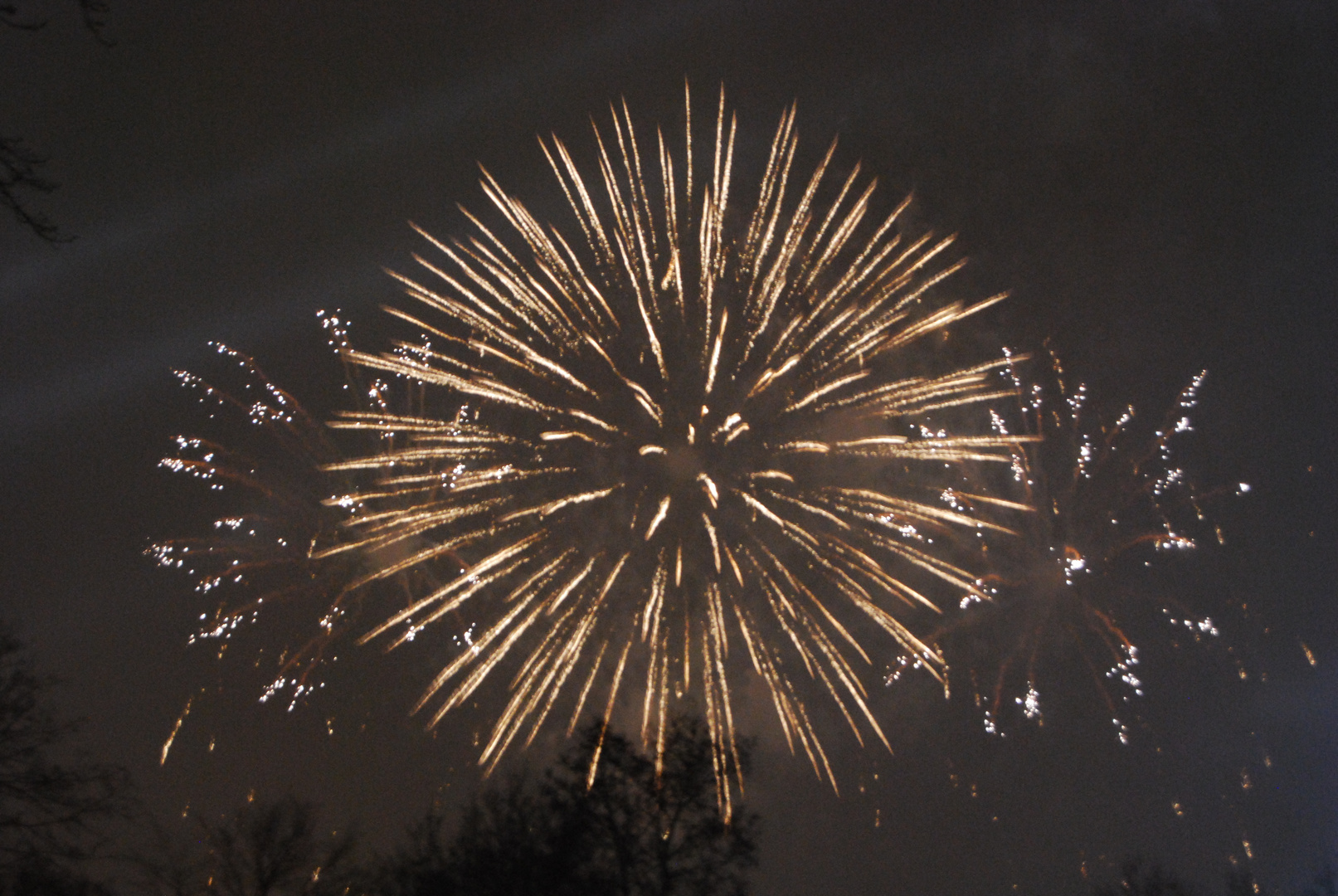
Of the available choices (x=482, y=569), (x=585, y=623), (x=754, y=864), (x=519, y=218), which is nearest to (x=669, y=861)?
(x=754, y=864)

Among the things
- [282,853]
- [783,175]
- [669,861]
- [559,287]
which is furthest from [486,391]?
[282,853]

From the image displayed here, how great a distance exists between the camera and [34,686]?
1032 cm

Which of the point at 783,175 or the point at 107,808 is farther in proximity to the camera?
the point at 783,175

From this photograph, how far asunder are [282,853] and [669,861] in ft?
20.3

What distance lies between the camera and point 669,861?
1387cm

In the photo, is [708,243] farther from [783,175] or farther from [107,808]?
[107,808]

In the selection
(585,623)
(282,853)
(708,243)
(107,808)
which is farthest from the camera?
(282,853)

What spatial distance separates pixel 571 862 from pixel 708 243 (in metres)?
8.66

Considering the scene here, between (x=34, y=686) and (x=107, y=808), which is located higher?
(x=34, y=686)

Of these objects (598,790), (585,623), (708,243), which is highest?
(708,243)

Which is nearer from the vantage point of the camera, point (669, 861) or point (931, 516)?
point (931, 516)

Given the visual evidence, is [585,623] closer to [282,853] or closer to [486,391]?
[486,391]

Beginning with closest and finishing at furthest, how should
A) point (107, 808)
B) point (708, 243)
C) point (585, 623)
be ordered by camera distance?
point (107, 808) → point (585, 623) → point (708, 243)

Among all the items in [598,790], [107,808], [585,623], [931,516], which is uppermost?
[931,516]
